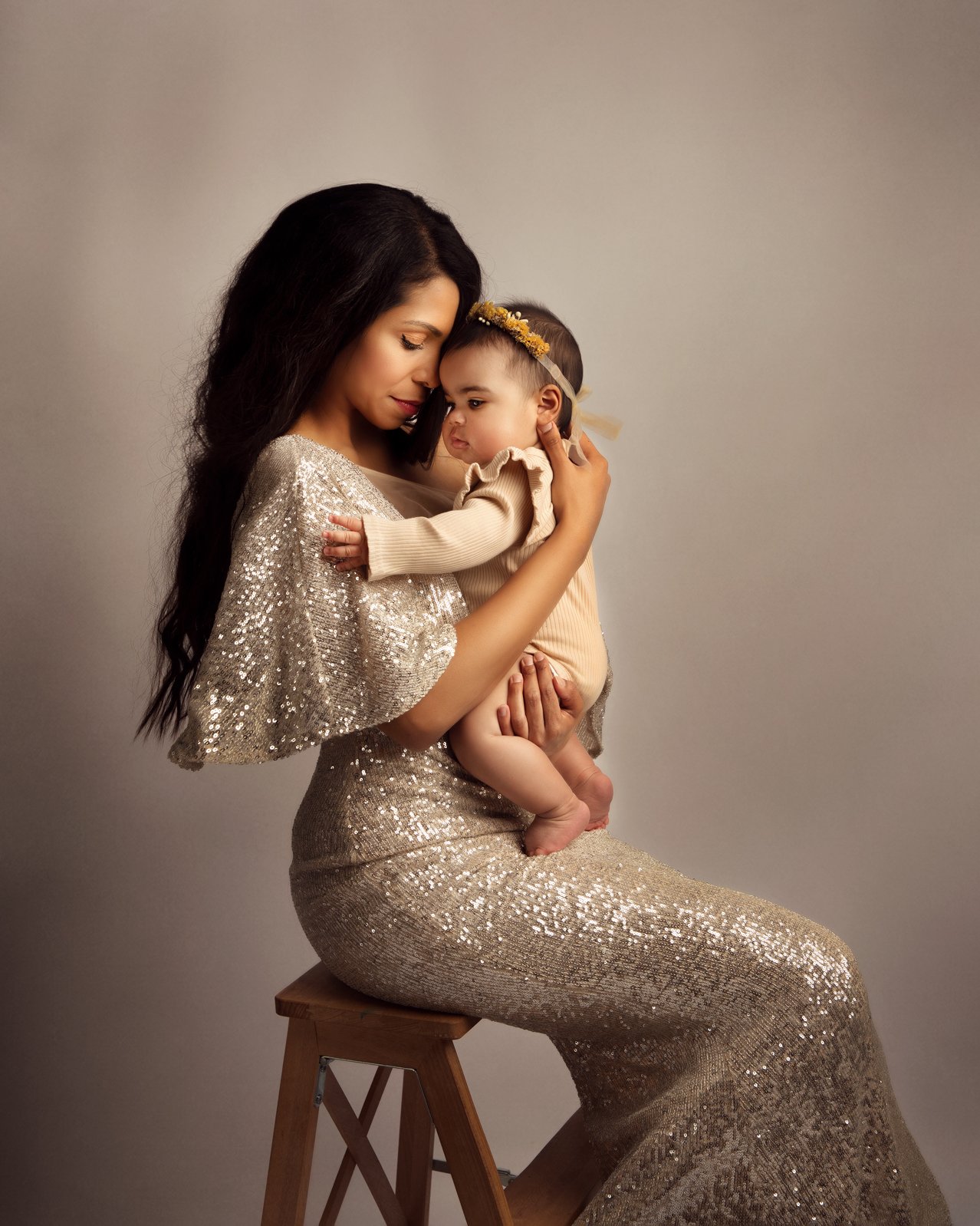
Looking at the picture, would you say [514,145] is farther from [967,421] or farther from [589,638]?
[589,638]

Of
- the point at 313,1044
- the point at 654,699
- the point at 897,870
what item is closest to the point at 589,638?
the point at 313,1044

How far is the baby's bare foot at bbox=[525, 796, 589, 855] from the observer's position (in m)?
1.74

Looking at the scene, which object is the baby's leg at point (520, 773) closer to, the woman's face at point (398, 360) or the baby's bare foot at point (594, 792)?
the baby's bare foot at point (594, 792)

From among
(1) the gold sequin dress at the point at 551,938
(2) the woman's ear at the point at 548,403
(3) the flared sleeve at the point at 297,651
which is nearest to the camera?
(1) the gold sequin dress at the point at 551,938

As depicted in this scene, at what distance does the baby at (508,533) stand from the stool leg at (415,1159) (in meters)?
0.63

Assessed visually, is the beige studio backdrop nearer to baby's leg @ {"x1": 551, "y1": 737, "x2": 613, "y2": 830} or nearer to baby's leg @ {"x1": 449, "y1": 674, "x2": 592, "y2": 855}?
baby's leg @ {"x1": 551, "y1": 737, "x2": 613, "y2": 830}

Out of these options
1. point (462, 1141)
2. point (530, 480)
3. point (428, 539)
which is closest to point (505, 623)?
point (428, 539)

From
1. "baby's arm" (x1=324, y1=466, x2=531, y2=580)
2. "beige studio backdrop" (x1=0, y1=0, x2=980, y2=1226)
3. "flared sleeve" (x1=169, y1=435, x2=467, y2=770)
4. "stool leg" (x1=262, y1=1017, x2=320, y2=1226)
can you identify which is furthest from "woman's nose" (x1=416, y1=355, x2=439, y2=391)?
"stool leg" (x1=262, y1=1017, x2=320, y2=1226)

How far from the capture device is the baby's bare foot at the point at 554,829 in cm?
174

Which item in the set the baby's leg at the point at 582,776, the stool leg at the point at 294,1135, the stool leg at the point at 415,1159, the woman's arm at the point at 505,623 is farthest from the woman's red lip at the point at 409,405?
the stool leg at the point at 415,1159

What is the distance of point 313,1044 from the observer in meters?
1.72

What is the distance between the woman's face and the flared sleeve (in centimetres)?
27

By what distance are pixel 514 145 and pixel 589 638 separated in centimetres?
143

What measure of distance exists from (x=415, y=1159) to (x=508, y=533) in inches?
45.8
